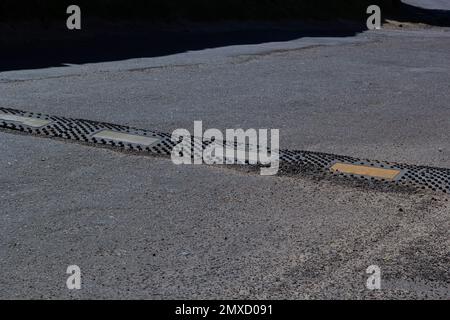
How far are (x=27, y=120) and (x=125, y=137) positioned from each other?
47.2 inches

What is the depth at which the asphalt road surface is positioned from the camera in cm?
469

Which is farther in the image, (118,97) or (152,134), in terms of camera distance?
(118,97)

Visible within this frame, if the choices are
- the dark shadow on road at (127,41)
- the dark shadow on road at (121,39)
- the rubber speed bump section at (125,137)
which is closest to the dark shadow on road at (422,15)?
the dark shadow on road at (121,39)

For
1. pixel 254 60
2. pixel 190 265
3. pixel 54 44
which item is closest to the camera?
pixel 190 265

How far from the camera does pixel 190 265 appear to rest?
4.87 meters

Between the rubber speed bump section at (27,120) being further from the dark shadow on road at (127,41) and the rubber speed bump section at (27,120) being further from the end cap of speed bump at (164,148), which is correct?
the dark shadow on road at (127,41)

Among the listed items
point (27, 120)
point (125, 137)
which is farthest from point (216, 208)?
point (27, 120)

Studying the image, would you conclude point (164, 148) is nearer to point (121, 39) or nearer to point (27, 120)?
point (27, 120)

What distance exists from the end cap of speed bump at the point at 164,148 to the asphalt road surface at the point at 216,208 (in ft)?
0.86

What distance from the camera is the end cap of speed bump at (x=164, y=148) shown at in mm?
6859

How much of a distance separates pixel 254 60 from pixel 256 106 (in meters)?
4.86

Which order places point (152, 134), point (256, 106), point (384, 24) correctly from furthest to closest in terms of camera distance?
1. point (384, 24)
2. point (256, 106)
3. point (152, 134)
